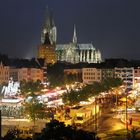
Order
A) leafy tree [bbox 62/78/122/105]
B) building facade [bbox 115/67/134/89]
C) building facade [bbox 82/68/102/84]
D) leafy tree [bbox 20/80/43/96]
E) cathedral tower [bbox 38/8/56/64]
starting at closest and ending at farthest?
leafy tree [bbox 62/78/122/105]
leafy tree [bbox 20/80/43/96]
building facade [bbox 115/67/134/89]
building facade [bbox 82/68/102/84]
cathedral tower [bbox 38/8/56/64]

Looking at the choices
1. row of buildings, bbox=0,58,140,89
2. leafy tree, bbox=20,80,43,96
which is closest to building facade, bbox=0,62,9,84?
row of buildings, bbox=0,58,140,89

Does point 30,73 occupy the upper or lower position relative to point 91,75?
upper

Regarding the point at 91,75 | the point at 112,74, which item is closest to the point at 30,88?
the point at 112,74

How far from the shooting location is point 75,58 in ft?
245

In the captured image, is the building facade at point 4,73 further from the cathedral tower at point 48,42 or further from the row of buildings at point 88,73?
the cathedral tower at point 48,42

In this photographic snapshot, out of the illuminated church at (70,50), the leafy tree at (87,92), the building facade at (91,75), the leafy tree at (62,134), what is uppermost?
the illuminated church at (70,50)

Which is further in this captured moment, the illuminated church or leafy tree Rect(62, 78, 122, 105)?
the illuminated church

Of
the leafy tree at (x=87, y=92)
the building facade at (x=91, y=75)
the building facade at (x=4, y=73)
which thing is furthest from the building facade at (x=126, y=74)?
the building facade at (x=4, y=73)

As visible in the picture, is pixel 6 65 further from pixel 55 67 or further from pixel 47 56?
pixel 47 56

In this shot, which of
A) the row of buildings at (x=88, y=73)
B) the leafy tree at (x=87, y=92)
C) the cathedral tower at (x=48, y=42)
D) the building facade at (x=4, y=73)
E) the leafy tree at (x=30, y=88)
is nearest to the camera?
the leafy tree at (x=87, y=92)

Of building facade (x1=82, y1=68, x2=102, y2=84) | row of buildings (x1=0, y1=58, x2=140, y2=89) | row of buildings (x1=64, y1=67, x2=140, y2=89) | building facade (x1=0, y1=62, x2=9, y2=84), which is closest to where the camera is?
row of buildings (x1=64, y1=67, x2=140, y2=89)

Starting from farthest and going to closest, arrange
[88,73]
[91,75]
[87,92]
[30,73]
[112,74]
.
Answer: [88,73]
[91,75]
[30,73]
[112,74]
[87,92]

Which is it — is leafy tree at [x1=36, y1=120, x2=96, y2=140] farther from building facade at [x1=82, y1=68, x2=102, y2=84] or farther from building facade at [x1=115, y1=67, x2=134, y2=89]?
building facade at [x1=82, y1=68, x2=102, y2=84]

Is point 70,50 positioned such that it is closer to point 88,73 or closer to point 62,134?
point 88,73
